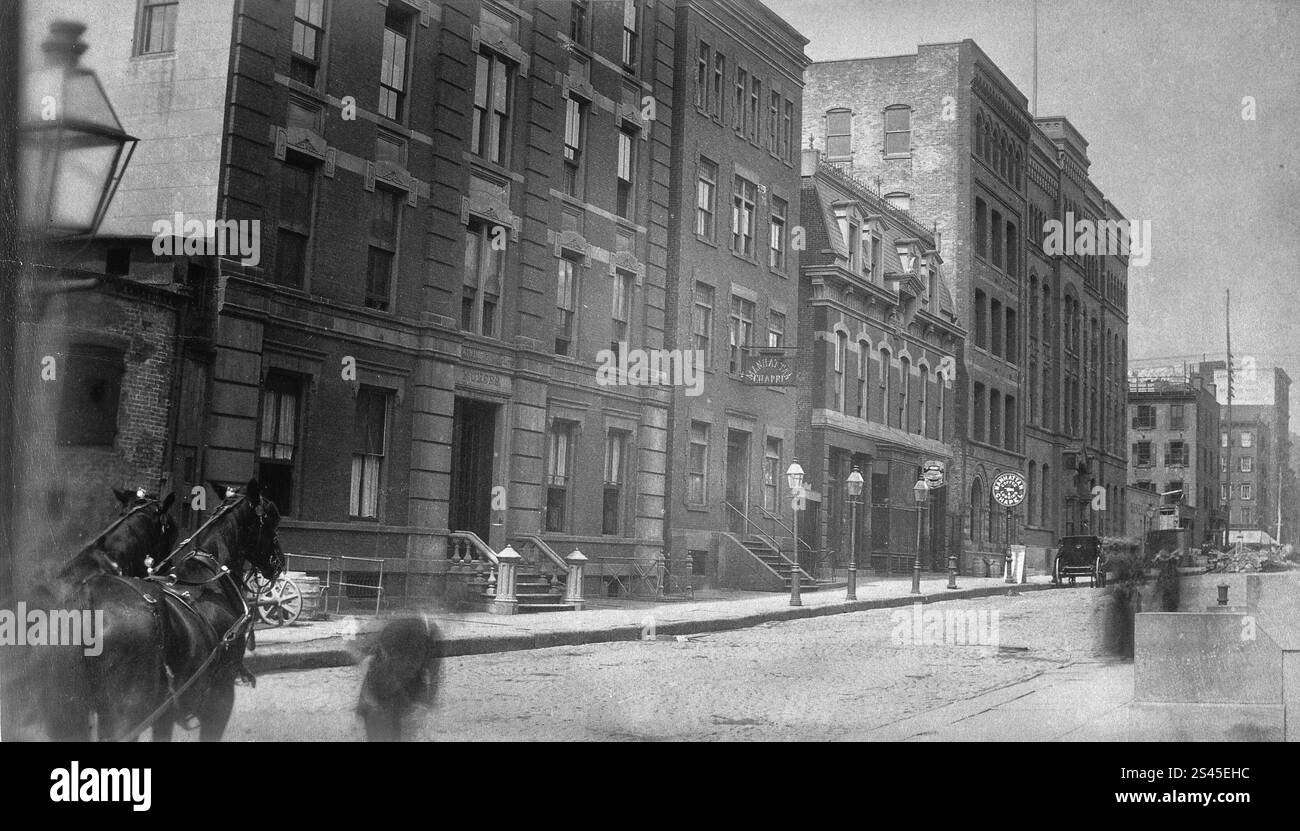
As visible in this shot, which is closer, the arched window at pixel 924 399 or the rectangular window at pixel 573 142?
the rectangular window at pixel 573 142

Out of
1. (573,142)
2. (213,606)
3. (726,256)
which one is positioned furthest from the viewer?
(726,256)

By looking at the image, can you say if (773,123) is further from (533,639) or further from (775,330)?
(533,639)

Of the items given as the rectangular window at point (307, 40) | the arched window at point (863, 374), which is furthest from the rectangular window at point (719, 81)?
the rectangular window at point (307, 40)

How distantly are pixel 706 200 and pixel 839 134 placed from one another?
1.81 metres

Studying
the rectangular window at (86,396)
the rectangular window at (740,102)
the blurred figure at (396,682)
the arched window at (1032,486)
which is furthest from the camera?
the rectangular window at (740,102)

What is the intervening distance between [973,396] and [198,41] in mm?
6106

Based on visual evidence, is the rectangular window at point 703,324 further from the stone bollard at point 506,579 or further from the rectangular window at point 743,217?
the stone bollard at point 506,579

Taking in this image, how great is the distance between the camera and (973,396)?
8.98 metres

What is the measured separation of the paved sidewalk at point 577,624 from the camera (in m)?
6.48

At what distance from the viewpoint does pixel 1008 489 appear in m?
8.74

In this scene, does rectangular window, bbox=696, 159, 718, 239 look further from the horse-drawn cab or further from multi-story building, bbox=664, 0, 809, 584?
the horse-drawn cab

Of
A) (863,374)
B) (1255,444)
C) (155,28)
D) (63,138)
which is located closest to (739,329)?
(863,374)

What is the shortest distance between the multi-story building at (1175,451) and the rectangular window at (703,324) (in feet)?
11.6
